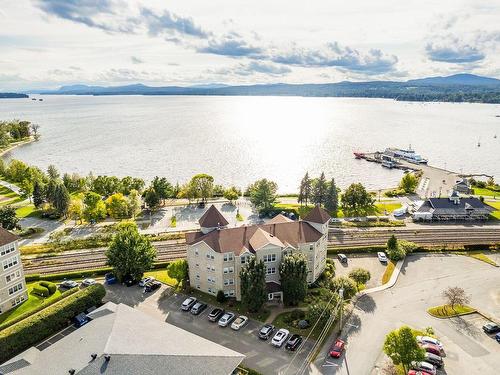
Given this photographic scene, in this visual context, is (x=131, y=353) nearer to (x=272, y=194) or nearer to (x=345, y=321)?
(x=345, y=321)

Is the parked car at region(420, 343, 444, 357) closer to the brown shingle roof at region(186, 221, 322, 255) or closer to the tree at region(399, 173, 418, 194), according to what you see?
the brown shingle roof at region(186, 221, 322, 255)

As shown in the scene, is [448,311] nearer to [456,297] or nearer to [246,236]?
[456,297]

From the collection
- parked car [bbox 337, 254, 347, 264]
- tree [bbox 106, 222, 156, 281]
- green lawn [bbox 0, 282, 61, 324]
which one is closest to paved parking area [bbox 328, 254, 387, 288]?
parked car [bbox 337, 254, 347, 264]

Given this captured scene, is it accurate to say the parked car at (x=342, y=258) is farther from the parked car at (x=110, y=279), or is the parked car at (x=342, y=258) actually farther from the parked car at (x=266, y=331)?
the parked car at (x=110, y=279)

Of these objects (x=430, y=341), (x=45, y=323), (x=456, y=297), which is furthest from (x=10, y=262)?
(x=456, y=297)

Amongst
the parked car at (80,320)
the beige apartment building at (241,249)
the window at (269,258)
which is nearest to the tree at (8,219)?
the parked car at (80,320)

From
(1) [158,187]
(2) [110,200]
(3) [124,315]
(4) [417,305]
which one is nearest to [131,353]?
(3) [124,315]
